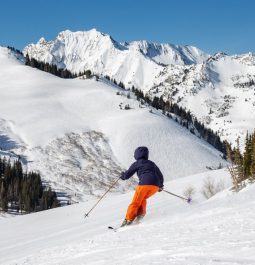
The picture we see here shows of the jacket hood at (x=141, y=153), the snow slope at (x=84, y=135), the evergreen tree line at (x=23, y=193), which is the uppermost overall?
the snow slope at (x=84, y=135)

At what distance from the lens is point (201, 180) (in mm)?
36312

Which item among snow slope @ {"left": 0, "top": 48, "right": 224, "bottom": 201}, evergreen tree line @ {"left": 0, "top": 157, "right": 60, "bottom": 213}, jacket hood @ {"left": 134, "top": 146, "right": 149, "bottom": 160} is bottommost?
evergreen tree line @ {"left": 0, "top": 157, "right": 60, "bottom": 213}

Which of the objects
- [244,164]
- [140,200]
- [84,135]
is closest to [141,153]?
[140,200]

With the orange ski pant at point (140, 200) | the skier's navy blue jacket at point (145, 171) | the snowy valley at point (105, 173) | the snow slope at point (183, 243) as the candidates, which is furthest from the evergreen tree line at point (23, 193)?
the snow slope at point (183, 243)

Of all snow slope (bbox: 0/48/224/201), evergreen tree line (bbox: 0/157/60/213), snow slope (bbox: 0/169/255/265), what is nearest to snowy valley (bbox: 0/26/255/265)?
snow slope (bbox: 0/169/255/265)

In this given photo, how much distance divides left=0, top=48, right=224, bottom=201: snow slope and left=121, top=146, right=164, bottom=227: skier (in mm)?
79080

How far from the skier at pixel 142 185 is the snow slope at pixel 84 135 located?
7908 cm

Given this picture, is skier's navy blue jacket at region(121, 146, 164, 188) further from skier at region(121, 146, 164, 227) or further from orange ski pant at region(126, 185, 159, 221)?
orange ski pant at region(126, 185, 159, 221)

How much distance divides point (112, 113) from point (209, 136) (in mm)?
56851

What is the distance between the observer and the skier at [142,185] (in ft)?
44.3

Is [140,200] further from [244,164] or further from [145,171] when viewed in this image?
[244,164]

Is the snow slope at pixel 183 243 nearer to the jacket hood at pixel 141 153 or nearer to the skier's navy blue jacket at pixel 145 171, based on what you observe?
the skier's navy blue jacket at pixel 145 171

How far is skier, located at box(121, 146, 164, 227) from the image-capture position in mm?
13492

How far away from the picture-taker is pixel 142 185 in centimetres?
1377
